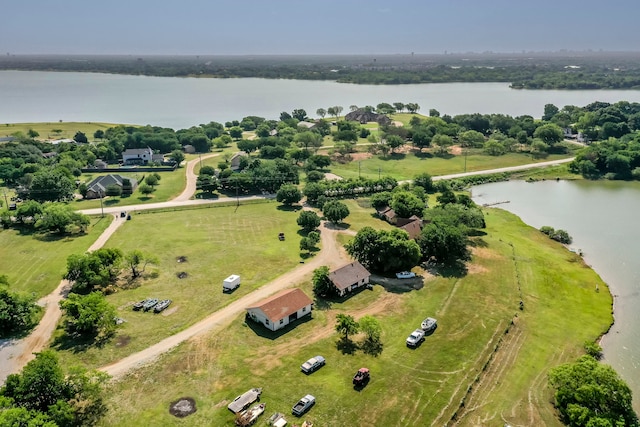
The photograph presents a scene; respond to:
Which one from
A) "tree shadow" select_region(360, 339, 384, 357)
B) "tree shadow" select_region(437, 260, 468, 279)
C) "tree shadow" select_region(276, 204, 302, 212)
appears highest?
"tree shadow" select_region(360, 339, 384, 357)

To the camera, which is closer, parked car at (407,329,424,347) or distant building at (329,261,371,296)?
parked car at (407,329,424,347)

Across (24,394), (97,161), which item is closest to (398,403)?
(24,394)

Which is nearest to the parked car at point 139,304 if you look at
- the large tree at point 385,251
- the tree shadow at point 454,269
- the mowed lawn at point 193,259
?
the mowed lawn at point 193,259

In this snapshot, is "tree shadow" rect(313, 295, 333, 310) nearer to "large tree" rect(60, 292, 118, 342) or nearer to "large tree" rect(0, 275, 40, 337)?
"large tree" rect(60, 292, 118, 342)

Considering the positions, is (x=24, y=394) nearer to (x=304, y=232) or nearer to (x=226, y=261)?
(x=226, y=261)

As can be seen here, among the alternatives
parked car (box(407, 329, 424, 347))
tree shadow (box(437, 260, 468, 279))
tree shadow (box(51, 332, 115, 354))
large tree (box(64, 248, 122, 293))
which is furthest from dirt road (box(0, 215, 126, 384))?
tree shadow (box(437, 260, 468, 279))

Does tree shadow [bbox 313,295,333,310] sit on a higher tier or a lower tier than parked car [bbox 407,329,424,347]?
lower

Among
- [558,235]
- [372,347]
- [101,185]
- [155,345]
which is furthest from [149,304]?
[558,235]

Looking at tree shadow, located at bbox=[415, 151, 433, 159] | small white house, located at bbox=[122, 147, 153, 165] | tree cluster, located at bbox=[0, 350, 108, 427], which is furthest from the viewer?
tree shadow, located at bbox=[415, 151, 433, 159]
